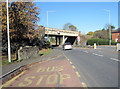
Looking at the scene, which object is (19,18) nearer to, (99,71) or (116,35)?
(99,71)

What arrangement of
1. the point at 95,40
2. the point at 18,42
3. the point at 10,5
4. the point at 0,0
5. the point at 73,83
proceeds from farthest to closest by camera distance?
1. the point at 95,40
2. the point at 18,42
3. the point at 10,5
4. the point at 0,0
5. the point at 73,83

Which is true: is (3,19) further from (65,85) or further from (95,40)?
(95,40)

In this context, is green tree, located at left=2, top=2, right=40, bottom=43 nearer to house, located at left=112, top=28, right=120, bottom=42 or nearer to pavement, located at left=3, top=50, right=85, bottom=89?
pavement, located at left=3, top=50, right=85, bottom=89

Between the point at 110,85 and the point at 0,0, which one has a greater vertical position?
the point at 0,0

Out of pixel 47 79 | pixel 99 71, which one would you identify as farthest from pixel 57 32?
pixel 47 79

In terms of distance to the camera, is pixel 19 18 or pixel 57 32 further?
pixel 57 32

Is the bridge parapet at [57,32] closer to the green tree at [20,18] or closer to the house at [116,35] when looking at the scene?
the house at [116,35]

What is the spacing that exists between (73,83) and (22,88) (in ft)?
6.81

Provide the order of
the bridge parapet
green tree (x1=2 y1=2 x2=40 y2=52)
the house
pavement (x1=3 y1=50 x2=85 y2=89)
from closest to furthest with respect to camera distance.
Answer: pavement (x1=3 y1=50 x2=85 y2=89)
green tree (x1=2 y1=2 x2=40 y2=52)
the bridge parapet
the house

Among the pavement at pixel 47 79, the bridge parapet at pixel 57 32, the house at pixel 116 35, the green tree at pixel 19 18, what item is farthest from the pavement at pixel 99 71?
the house at pixel 116 35

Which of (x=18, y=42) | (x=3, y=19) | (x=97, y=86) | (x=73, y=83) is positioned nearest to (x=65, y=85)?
(x=73, y=83)

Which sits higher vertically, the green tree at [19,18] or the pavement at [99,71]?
the green tree at [19,18]

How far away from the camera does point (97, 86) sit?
538 centimetres

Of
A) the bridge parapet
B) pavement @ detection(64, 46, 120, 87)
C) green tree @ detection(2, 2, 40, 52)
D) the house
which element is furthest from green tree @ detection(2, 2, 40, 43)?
the house
